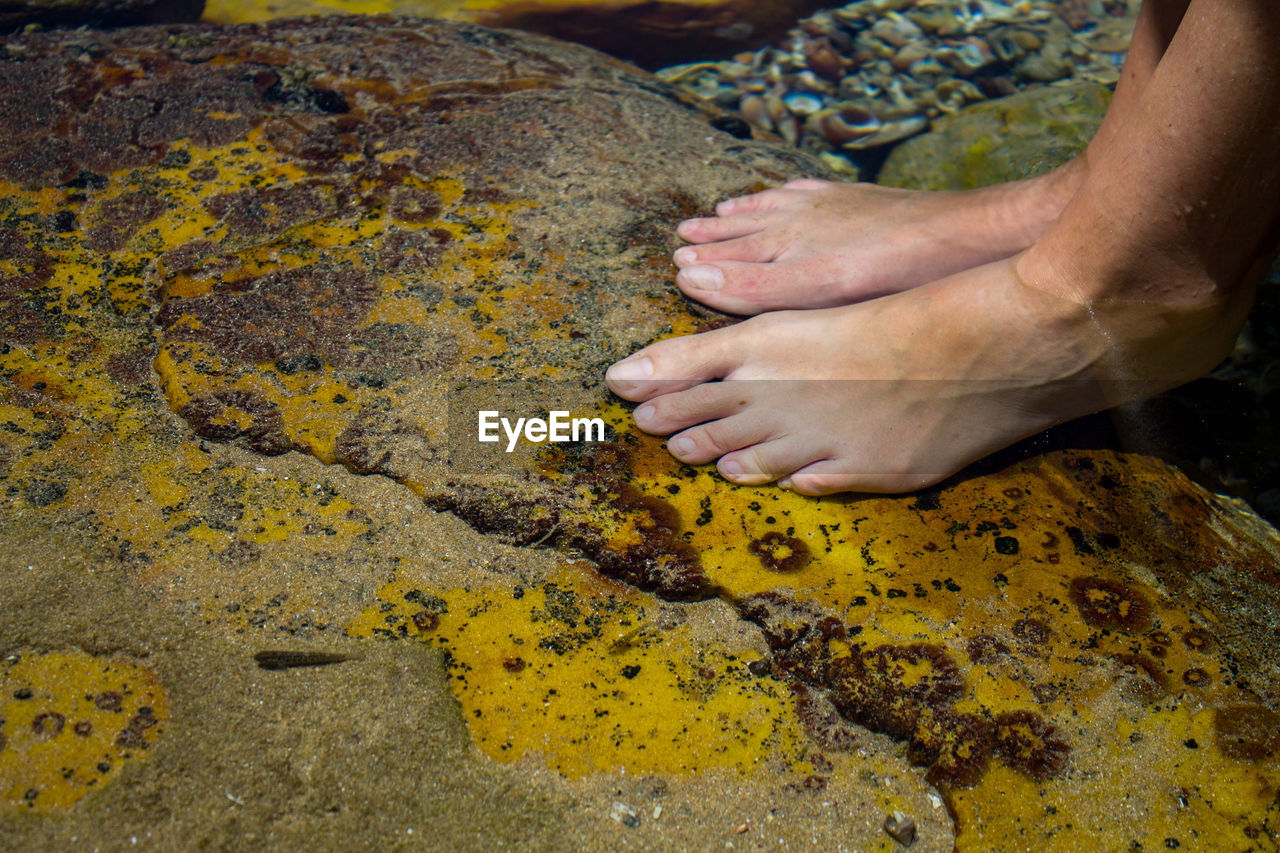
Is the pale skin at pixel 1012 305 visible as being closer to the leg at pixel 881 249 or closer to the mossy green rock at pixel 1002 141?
the leg at pixel 881 249

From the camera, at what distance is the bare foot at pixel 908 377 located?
1.83 m

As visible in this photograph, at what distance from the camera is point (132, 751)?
50.6 inches

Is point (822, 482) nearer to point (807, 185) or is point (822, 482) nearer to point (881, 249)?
point (881, 249)

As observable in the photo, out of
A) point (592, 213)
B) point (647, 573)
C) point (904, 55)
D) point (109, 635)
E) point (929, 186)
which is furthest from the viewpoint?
point (904, 55)

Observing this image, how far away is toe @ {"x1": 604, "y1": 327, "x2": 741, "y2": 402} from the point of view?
78.6 inches

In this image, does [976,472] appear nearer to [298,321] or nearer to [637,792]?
[637,792]

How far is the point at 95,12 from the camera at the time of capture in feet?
13.6

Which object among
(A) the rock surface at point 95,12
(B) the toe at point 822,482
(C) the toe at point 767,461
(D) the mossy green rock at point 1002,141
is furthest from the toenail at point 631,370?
(A) the rock surface at point 95,12

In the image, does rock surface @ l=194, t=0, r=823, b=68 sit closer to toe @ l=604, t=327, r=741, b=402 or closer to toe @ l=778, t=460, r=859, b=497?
toe @ l=604, t=327, r=741, b=402

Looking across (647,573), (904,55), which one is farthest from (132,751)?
(904,55)

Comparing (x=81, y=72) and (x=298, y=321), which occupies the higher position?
(x=81, y=72)

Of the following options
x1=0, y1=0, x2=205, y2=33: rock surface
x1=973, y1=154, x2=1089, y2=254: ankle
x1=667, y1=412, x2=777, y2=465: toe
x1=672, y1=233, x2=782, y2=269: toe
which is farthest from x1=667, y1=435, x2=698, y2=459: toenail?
x1=0, y1=0, x2=205, y2=33: rock surface

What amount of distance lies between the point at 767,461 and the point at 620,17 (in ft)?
12.0

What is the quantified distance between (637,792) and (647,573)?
1.42ft
